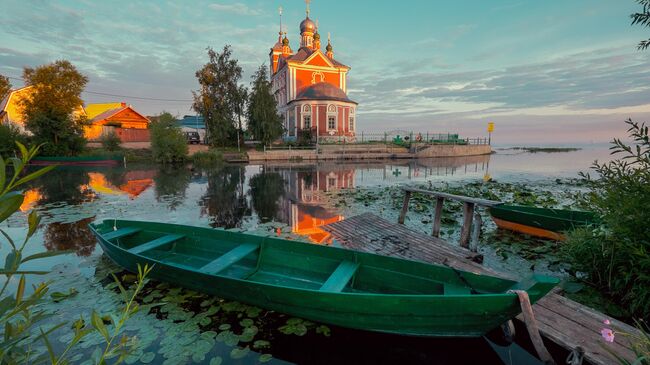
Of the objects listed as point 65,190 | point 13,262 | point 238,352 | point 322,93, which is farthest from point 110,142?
point 13,262

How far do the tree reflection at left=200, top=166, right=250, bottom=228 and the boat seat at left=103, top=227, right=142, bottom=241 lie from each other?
281cm

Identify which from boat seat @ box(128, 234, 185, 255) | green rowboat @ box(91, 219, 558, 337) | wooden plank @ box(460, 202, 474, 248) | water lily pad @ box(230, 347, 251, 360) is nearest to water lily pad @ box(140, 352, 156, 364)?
water lily pad @ box(230, 347, 251, 360)

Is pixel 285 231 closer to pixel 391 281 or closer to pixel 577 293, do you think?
pixel 391 281

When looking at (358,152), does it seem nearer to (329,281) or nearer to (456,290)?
(329,281)

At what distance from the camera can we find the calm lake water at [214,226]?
12.2ft

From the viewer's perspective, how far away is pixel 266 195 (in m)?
13.5

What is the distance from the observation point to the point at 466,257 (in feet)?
18.2

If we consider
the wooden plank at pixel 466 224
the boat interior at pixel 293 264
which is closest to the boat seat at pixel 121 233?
the boat interior at pixel 293 264

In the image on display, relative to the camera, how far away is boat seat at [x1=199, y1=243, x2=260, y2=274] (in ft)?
15.2

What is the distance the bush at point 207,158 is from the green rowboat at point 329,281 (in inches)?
909

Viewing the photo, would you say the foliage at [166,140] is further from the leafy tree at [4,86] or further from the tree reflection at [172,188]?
the leafy tree at [4,86]

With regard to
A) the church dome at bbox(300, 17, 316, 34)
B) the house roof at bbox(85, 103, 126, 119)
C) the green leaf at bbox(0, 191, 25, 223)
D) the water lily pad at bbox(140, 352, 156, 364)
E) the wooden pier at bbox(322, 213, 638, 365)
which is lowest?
the water lily pad at bbox(140, 352, 156, 364)

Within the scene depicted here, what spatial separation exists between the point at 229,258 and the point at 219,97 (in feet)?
113

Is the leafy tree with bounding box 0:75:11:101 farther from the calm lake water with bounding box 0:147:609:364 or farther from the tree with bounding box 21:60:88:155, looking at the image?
the calm lake water with bounding box 0:147:609:364
